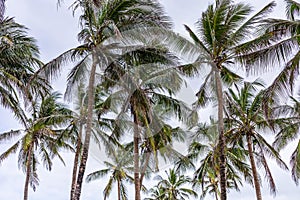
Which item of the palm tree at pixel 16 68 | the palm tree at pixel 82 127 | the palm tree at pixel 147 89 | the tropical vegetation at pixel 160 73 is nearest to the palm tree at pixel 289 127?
the tropical vegetation at pixel 160 73

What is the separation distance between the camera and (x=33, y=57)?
13531mm

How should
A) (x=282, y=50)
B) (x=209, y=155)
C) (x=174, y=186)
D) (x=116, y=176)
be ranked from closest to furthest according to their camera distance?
(x=282, y=50) → (x=209, y=155) → (x=116, y=176) → (x=174, y=186)

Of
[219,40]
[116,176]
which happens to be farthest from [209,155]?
[219,40]

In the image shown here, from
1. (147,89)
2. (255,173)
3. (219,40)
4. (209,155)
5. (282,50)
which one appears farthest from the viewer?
(209,155)

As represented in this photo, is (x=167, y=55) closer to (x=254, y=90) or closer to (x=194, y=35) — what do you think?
(x=194, y=35)

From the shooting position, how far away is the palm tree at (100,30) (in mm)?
11953

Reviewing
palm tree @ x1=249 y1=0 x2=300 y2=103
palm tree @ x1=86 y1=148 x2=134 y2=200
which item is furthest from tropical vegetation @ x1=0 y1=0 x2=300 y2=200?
palm tree @ x1=86 y1=148 x2=134 y2=200

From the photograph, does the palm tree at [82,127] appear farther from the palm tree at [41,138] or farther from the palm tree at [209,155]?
the palm tree at [209,155]

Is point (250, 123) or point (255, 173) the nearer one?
point (255, 173)

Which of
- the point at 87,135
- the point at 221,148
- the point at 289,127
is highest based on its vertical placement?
the point at 289,127

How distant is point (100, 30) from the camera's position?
39.2 feet

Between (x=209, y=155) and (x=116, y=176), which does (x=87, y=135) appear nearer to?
(x=209, y=155)

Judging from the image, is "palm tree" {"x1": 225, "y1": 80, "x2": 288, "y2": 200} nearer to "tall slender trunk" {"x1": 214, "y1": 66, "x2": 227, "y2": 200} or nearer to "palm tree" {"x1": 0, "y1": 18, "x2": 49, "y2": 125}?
"tall slender trunk" {"x1": 214, "y1": 66, "x2": 227, "y2": 200}

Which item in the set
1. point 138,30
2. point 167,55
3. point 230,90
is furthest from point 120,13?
point 230,90
